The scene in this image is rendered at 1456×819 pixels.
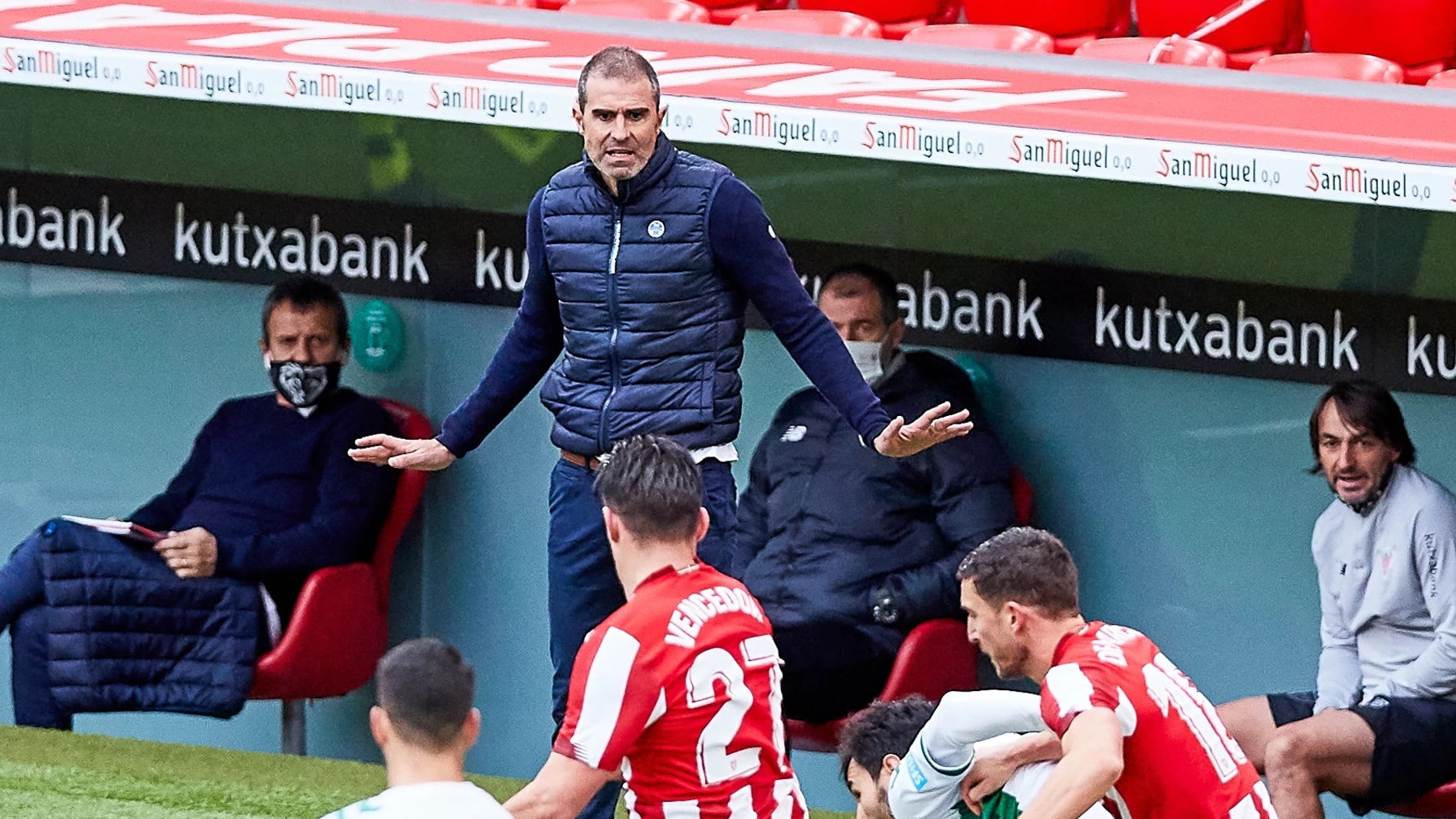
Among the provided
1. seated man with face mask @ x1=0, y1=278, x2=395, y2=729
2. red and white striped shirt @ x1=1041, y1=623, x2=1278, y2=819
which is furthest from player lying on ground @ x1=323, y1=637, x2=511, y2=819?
seated man with face mask @ x1=0, y1=278, x2=395, y2=729

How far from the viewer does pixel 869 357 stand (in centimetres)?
575

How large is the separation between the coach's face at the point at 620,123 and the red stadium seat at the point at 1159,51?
246cm

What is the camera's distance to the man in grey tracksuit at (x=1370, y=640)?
4.96 meters

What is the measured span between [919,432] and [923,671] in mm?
1550

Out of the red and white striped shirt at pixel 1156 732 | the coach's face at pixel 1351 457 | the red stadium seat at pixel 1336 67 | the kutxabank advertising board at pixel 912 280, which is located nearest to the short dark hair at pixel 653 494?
the red and white striped shirt at pixel 1156 732

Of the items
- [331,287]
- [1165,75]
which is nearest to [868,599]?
[1165,75]

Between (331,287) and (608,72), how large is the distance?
2.54 m

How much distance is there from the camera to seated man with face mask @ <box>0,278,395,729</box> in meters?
6.00

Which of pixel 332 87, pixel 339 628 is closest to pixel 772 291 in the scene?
pixel 332 87

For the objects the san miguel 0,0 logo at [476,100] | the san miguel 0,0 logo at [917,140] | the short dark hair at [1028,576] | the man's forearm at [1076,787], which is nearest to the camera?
the man's forearm at [1076,787]

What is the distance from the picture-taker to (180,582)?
19.9 feet

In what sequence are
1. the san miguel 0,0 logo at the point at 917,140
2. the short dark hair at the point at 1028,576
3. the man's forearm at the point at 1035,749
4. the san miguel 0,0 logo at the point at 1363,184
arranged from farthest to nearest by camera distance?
the san miguel 0,0 logo at the point at 917,140
the san miguel 0,0 logo at the point at 1363,184
the man's forearm at the point at 1035,749
the short dark hair at the point at 1028,576

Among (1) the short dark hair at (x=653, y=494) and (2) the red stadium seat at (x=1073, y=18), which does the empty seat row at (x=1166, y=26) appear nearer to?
(2) the red stadium seat at (x=1073, y=18)

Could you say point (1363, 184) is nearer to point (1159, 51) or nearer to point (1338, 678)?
point (1338, 678)
